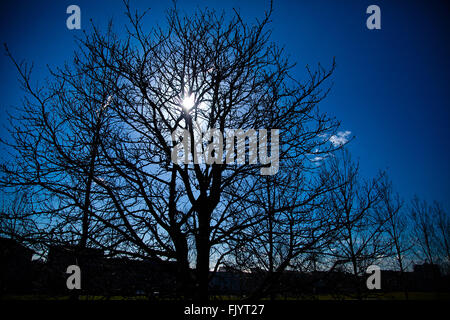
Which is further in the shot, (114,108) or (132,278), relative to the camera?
(114,108)

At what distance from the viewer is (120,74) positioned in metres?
3.46

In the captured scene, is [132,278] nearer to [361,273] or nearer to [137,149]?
[137,149]

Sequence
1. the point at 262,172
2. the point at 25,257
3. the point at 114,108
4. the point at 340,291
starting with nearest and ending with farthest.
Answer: the point at 25,257 → the point at 340,291 → the point at 114,108 → the point at 262,172

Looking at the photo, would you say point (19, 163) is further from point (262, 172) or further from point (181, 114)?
point (262, 172)

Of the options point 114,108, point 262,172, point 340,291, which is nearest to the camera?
point 340,291

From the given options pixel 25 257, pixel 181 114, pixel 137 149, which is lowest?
pixel 25 257

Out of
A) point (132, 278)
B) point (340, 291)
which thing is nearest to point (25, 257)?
point (132, 278)

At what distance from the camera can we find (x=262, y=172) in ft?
12.1

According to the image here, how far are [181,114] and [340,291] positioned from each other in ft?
11.0

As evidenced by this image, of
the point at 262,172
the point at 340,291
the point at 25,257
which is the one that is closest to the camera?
the point at 25,257

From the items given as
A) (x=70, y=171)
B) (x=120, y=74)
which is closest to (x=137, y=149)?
(x=70, y=171)

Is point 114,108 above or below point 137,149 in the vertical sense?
above

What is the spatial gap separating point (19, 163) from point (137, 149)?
1433 mm
